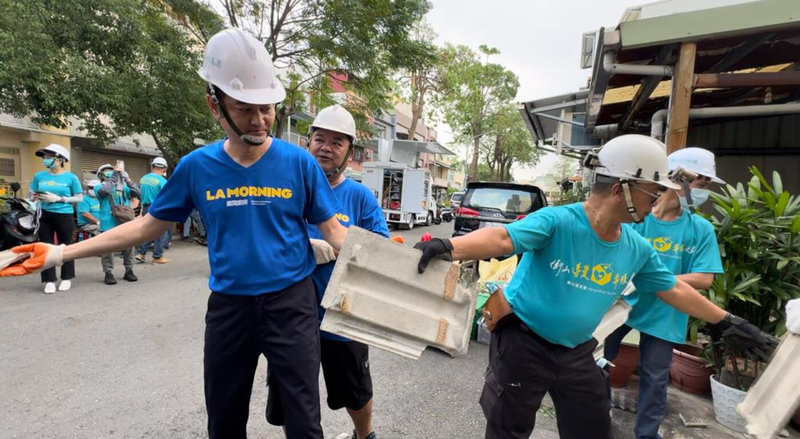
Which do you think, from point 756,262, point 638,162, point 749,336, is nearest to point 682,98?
point 756,262

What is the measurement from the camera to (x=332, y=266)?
210 cm

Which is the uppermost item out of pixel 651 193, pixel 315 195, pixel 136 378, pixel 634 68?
pixel 634 68

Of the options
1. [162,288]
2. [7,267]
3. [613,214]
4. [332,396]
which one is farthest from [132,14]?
[613,214]

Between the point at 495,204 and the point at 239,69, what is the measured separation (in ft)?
22.2

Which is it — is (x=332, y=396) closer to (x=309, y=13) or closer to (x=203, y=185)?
(x=203, y=185)

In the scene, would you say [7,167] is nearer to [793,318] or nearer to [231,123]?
[231,123]

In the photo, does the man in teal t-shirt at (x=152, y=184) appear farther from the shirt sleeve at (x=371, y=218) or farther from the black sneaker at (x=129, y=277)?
the shirt sleeve at (x=371, y=218)

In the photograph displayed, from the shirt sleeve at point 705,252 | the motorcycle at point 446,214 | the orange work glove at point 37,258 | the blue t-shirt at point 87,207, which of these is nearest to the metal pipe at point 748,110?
the shirt sleeve at point 705,252

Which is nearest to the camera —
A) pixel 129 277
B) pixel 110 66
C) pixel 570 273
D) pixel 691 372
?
pixel 570 273

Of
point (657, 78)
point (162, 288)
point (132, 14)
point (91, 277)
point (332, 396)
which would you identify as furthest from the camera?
point (132, 14)

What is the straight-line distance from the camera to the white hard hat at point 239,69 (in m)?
1.52

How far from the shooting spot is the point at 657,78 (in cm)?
440

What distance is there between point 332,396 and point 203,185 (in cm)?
131

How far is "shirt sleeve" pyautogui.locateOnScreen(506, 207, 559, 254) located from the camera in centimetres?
171
